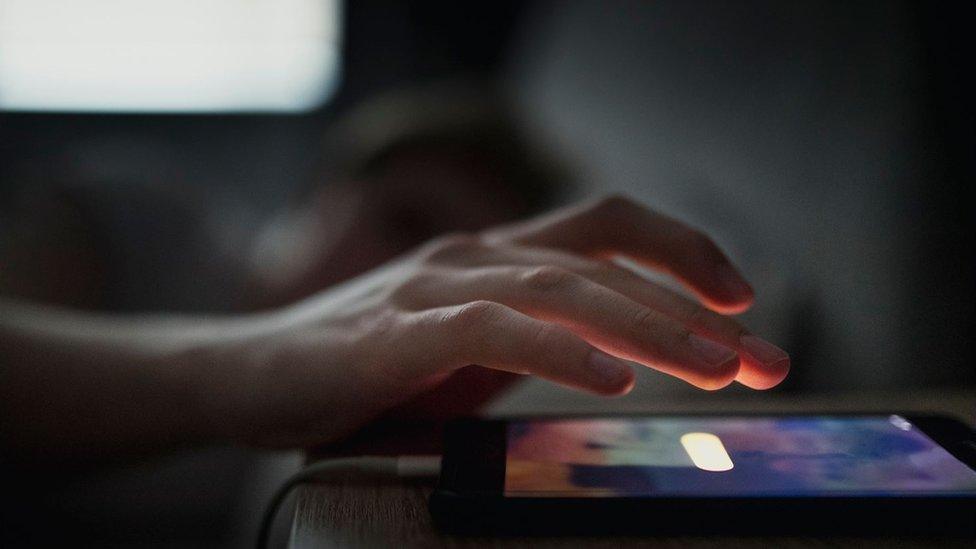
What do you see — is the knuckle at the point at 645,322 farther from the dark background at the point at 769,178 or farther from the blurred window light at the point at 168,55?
the blurred window light at the point at 168,55

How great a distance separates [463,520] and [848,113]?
59 centimetres

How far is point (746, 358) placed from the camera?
0.40 metres

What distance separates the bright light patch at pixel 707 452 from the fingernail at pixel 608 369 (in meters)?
0.06

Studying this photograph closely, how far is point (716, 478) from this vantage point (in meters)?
0.37

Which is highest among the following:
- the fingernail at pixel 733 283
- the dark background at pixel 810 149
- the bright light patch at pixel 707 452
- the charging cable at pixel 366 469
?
the dark background at pixel 810 149

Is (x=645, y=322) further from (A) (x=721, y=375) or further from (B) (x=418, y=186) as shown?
(B) (x=418, y=186)

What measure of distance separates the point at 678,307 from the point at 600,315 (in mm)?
48

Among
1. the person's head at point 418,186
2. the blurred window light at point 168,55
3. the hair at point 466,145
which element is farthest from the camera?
the blurred window light at point 168,55

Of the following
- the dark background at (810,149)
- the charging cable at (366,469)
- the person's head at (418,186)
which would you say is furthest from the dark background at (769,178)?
the charging cable at (366,469)

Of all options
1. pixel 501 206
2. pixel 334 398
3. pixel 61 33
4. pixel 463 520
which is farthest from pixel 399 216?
pixel 61 33

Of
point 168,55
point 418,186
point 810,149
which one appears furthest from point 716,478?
point 168,55

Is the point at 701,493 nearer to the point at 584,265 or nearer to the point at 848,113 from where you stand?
the point at 584,265

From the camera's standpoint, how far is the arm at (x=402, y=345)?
0.40 metres

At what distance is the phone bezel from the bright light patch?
0.05 metres
